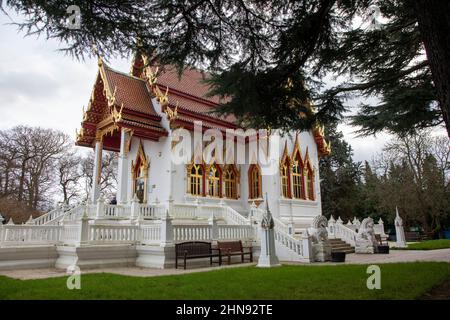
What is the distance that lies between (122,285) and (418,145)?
30267 mm

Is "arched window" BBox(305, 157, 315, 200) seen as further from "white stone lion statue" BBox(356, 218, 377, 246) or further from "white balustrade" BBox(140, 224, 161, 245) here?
"white balustrade" BBox(140, 224, 161, 245)

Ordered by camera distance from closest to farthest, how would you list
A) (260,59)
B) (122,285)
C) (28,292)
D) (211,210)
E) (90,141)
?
1. (28,292)
2. (122,285)
3. (260,59)
4. (211,210)
5. (90,141)

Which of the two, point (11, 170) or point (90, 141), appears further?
point (11, 170)

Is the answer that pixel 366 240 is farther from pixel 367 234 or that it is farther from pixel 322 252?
pixel 322 252

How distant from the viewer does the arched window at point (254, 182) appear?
64.7 ft

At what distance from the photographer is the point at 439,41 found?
193 inches

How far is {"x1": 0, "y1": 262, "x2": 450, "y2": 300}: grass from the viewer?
545 cm

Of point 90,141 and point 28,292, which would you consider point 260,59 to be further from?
point 90,141

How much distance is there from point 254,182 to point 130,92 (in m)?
8.17

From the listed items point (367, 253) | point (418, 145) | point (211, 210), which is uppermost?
point (418, 145)

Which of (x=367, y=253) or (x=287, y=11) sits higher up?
(x=287, y=11)

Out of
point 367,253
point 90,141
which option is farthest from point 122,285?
point 90,141
